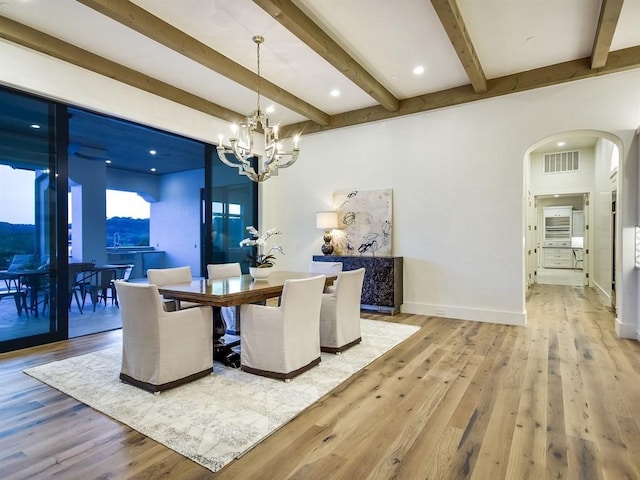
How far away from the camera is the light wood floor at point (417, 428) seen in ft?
6.11

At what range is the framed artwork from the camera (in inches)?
232

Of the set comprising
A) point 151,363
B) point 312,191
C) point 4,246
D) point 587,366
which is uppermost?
point 312,191

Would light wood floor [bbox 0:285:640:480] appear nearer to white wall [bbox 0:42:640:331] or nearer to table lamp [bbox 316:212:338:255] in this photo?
white wall [bbox 0:42:640:331]

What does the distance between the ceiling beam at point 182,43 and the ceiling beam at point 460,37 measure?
7.79 ft

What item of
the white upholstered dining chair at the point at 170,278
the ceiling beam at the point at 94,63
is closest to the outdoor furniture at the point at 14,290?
the white upholstered dining chair at the point at 170,278

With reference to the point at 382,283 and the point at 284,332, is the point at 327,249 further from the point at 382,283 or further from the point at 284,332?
the point at 284,332

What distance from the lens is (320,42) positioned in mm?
3648

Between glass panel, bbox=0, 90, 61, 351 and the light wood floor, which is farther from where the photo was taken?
glass panel, bbox=0, 90, 61, 351

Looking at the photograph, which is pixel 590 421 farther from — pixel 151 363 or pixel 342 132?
pixel 342 132

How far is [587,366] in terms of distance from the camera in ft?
10.9

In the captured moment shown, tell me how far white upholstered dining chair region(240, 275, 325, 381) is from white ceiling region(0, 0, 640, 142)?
2.55 meters

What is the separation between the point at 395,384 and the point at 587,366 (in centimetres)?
188

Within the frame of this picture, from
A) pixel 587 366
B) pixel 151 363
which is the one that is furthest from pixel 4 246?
pixel 587 366

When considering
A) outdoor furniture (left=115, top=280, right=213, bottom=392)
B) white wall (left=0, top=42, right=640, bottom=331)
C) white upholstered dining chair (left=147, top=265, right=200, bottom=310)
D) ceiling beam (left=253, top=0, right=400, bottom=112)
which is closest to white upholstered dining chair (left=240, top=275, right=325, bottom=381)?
outdoor furniture (left=115, top=280, right=213, bottom=392)
